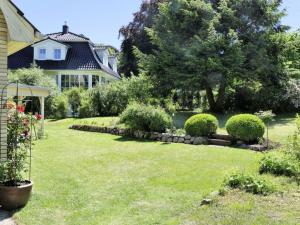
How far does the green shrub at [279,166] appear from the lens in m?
8.23

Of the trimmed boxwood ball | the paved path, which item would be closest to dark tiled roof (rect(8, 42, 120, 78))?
the trimmed boxwood ball

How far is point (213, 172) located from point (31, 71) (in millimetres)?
20305

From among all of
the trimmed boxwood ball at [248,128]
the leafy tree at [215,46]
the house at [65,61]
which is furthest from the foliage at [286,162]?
the house at [65,61]

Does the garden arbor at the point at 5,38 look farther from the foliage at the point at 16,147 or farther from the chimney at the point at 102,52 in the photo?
the chimney at the point at 102,52

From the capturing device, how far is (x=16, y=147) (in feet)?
22.3

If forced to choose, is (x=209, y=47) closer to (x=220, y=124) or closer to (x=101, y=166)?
(x=220, y=124)

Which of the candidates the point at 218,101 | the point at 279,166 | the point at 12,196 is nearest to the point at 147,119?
the point at 279,166

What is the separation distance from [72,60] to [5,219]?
1103 inches

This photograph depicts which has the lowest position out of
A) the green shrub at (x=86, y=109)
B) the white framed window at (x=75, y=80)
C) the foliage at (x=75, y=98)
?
the green shrub at (x=86, y=109)

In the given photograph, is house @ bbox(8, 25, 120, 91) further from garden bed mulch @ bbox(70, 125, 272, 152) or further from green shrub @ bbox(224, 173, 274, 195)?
green shrub @ bbox(224, 173, 274, 195)

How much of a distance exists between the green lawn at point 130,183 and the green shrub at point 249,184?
15.0 inches

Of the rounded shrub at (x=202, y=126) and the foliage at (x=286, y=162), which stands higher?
the rounded shrub at (x=202, y=126)

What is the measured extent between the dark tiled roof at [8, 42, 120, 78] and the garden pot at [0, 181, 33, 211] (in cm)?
2596

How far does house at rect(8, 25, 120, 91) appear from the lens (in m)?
32.1
